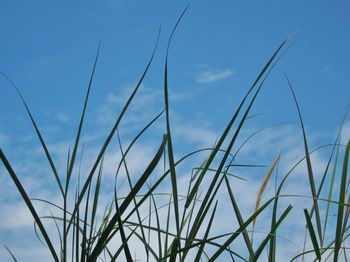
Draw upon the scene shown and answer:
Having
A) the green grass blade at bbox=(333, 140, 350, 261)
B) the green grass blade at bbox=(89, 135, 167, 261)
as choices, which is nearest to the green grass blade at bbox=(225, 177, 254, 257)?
the green grass blade at bbox=(333, 140, 350, 261)

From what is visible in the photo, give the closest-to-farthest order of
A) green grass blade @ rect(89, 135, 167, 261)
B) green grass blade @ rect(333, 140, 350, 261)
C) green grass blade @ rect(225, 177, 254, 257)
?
green grass blade @ rect(89, 135, 167, 261)
green grass blade @ rect(333, 140, 350, 261)
green grass blade @ rect(225, 177, 254, 257)

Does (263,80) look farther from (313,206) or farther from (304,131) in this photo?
(313,206)

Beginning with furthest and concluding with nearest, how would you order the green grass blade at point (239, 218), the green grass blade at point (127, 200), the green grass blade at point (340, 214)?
the green grass blade at point (239, 218)
the green grass blade at point (340, 214)
the green grass blade at point (127, 200)

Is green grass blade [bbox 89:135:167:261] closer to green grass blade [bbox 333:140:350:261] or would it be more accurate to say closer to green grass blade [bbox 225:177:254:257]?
green grass blade [bbox 225:177:254:257]

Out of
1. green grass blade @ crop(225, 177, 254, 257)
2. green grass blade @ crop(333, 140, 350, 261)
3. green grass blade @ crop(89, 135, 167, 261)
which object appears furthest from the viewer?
green grass blade @ crop(225, 177, 254, 257)

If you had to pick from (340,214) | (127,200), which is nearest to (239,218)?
(340,214)

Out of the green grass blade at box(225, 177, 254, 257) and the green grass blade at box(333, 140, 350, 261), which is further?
the green grass blade at box(225, 177, 254, 257)

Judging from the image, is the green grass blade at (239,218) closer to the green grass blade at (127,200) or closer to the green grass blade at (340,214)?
the green grass blade at (340,214)

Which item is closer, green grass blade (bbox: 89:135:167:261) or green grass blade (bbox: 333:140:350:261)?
green grass blade (bbox: 89:135:167:261)

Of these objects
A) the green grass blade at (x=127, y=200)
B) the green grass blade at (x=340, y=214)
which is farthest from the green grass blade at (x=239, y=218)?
the green grass blade at (x=127, y=200)

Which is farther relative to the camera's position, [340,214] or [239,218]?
[239,218]

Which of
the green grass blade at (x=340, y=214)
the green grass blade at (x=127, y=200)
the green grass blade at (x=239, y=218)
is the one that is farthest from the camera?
the green grass blade at (x=239, y=218)

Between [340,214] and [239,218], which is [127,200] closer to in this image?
[239,218]

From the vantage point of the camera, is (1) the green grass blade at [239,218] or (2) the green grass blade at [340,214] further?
(1) the green grass blade at [239,218]
